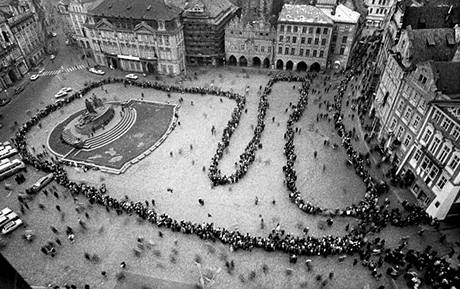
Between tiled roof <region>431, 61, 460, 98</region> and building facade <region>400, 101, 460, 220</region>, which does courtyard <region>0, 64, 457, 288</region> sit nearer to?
building facade <region>400, 101, 460, 220</region>

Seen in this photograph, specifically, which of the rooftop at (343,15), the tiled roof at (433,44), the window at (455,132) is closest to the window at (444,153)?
the window at (455,132)

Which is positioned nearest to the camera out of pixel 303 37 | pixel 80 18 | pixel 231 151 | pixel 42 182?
pixel 42 182

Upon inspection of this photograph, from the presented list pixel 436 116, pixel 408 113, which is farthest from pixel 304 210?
pixel 408 113

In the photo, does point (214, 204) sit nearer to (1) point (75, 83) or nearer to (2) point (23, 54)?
(1) point (75, 83)

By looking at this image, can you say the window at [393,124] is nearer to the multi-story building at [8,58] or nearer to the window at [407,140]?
the window at [407,140]

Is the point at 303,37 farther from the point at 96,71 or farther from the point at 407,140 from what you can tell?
the point at 96,71

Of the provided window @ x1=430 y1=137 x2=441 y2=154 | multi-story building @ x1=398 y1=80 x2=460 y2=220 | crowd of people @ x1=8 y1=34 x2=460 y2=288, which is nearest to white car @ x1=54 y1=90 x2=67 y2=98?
crowd of people @ x1=8 y1=34 x2=460 y2=288
